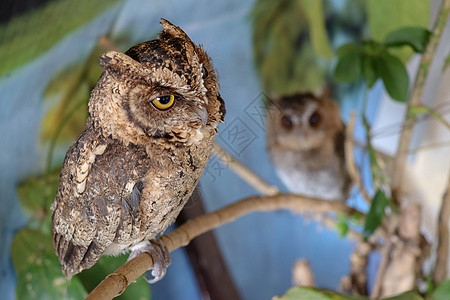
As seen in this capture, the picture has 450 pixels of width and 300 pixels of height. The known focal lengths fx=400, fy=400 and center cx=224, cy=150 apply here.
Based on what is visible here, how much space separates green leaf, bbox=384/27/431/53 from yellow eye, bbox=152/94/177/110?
31.1 inches

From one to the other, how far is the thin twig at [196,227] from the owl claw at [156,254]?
0.01 m

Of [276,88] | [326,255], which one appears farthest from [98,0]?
[326,255]

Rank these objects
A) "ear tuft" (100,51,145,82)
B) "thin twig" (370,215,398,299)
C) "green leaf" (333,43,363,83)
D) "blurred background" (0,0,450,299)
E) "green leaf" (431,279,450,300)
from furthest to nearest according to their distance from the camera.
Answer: "thin twig" (370,215,398,299), "green leaf" (333,43,363,83), "green leaf" (431,279,450,300), "blurred background" (0,0,450,299), "ear tuft" (100,51,145,82)

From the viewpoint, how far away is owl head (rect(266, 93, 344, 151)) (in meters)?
1.52

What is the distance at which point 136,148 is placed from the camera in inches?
18.1

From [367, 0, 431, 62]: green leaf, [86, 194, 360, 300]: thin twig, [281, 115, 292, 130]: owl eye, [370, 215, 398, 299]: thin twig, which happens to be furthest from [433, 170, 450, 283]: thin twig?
[281, 115, 292, 130]: owl eye

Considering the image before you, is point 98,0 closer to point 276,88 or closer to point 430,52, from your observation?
point 430,52

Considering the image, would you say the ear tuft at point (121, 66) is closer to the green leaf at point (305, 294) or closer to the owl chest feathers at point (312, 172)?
the green leaf at point (305, 294)

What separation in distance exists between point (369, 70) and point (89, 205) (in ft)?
2.73

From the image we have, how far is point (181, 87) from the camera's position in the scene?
1.34 feet

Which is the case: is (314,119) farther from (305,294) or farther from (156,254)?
(156,254)

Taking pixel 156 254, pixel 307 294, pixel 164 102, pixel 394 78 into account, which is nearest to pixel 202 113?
pixel 164 102

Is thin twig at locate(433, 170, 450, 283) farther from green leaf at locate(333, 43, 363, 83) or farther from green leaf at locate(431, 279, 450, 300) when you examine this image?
green leaf at locate(333, 43, 363, 83)

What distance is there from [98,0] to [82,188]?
1.23 feet
